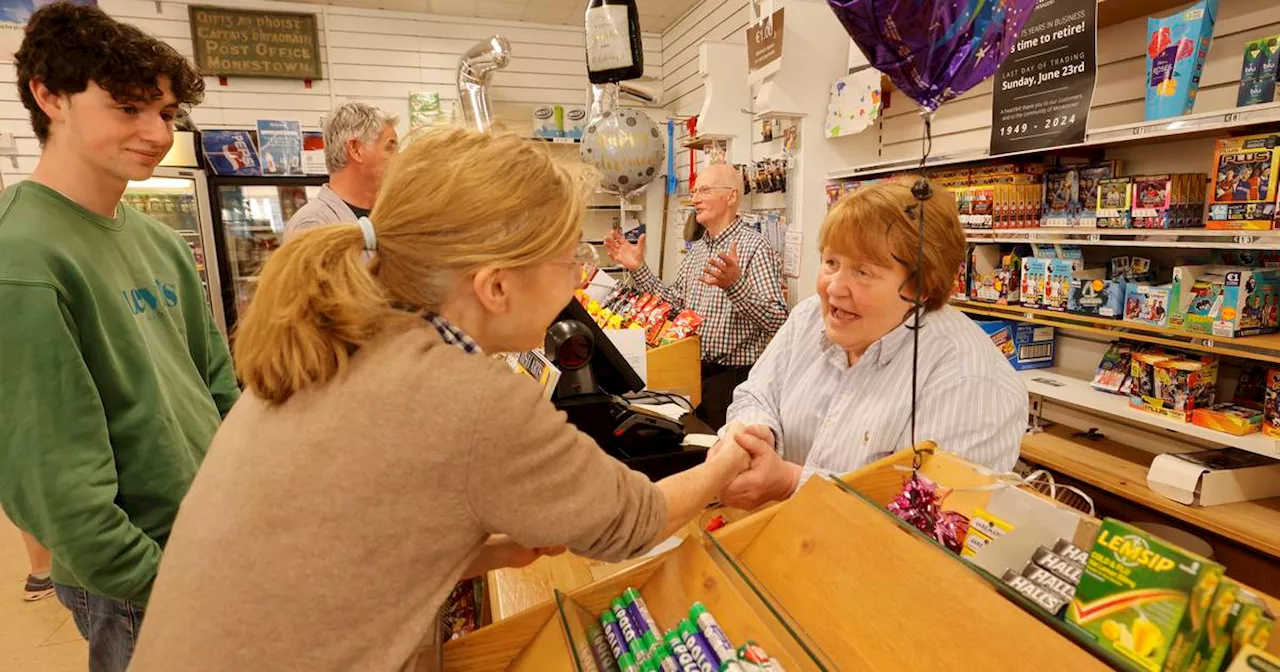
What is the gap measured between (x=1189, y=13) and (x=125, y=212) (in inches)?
126

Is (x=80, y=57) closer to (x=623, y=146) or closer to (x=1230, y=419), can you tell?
(x=1230, y=419)

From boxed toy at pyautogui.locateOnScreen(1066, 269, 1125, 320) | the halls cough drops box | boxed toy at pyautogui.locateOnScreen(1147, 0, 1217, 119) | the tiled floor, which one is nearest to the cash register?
the halls cough drops box

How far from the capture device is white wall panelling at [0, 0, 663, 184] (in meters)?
5.83

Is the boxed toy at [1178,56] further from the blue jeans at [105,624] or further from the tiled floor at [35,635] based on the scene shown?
the tiled floor at [35,635]

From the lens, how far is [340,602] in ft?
2.65

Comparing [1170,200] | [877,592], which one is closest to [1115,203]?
[1170,200]

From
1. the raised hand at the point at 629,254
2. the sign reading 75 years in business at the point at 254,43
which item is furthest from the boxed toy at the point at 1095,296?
the sign reading 75 years in business at the point at 254,43

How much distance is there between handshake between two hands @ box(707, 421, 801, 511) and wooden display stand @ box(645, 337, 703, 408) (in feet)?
5.80

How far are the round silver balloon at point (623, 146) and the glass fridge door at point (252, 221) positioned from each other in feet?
11.1

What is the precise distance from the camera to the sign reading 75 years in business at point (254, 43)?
232 inches

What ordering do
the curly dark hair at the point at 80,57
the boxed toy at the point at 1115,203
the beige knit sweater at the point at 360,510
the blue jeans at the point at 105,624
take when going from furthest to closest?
the boxed toy at the point at 1115,203 < the blue jeans at the point at 105,624 < the curly dark hair at the point at 80,57 < the beige knit sweater at the point at 360,510

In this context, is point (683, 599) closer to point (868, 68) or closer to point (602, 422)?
point (602, 422)

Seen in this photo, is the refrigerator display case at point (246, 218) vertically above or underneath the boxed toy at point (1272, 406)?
above

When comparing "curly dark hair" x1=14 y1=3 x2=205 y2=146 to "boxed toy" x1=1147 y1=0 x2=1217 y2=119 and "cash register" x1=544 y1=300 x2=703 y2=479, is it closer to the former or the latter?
"cash register" x1=544 y1=300 x2=703 y2=479
